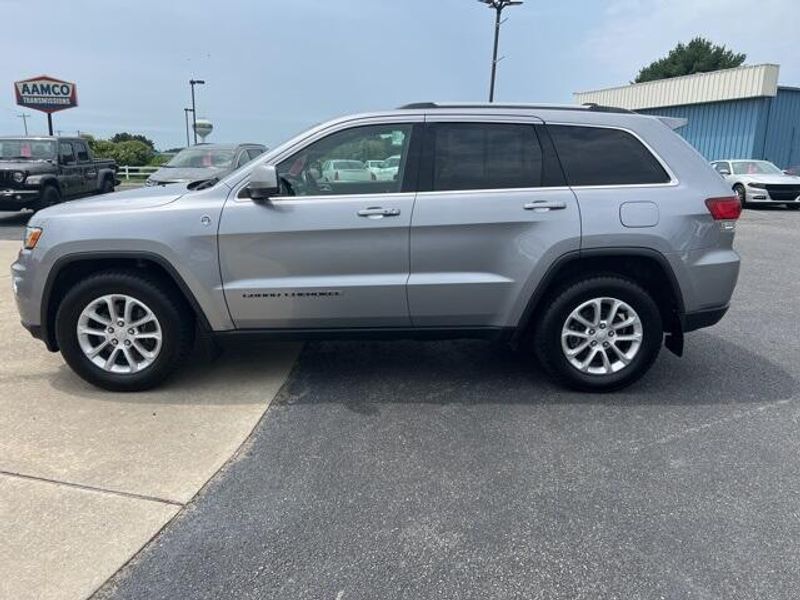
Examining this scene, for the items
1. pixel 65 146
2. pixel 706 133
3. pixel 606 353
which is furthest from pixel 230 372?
pixel 706 133

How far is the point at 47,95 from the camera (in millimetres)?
28203

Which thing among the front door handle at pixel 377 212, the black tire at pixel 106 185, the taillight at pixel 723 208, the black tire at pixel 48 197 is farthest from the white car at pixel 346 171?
the black tire at pixel 106 185

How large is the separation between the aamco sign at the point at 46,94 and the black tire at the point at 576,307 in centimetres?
2983

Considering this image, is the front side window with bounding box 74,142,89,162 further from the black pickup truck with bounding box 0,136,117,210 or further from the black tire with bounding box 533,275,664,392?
the black tire with bounding box 533,275,664,392

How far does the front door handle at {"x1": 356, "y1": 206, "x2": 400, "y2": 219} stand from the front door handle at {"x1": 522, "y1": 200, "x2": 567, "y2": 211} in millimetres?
837

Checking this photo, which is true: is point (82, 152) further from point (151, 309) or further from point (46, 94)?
point (46, 94)

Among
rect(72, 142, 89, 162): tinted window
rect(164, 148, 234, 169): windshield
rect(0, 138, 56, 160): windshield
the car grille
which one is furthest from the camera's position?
the car grille

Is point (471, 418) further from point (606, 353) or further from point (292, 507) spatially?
point (292, 507)

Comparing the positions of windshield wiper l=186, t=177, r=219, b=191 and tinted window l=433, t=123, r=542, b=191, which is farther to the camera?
windshield wiper l=186, t=177, r=219, b=191

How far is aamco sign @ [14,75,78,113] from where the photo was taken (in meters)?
27.8

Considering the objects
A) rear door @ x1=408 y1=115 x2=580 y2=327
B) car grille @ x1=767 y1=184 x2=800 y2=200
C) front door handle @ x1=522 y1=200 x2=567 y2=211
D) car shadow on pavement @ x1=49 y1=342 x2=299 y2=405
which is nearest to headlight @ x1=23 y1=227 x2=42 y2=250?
car shadow on pavement @ x1=49 y1=342 x2=299 y2=405

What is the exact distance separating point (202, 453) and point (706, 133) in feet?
102

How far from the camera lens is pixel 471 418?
160 inches

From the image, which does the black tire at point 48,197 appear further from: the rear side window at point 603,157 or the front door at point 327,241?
the rear side window at point 603,157
